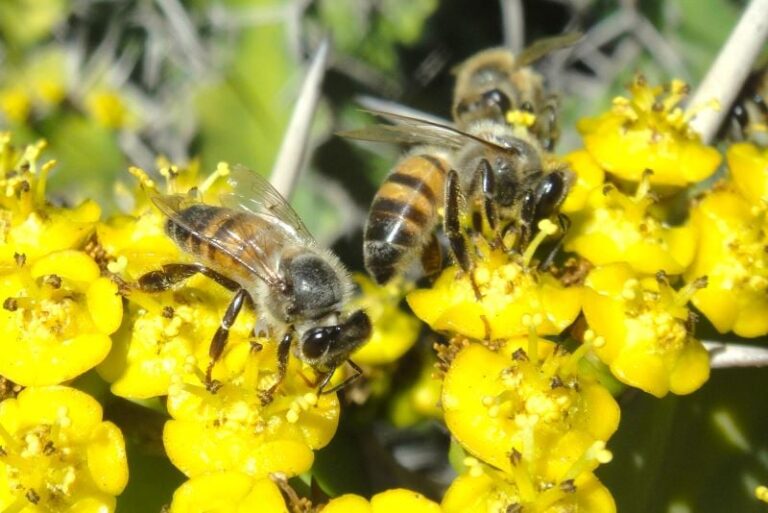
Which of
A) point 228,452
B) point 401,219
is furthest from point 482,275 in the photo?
point 228,452

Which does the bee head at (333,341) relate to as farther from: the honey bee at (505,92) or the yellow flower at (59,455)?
the honey bee at (505,92)

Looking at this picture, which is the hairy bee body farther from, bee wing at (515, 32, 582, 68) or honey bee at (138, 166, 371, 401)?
bee wing at (515, 32, 582, 68)

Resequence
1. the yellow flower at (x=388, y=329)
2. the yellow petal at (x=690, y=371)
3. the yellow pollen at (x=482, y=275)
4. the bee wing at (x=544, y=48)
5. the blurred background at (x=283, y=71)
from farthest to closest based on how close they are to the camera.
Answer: the blurred background at (x=283, y=71)
the bee wing at (x=544, y=48)
the yellow flower at (x=388, y=329)
the yellow pollen at (x=482, y=275)
the yellow petal at (x=690, y=371)

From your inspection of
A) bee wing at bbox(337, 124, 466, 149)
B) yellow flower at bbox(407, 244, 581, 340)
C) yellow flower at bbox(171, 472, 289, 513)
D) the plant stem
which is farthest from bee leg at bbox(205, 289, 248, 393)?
the plant stem

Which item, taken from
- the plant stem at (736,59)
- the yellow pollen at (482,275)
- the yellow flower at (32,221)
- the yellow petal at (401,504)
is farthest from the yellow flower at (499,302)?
the yellow flower at (32,221)

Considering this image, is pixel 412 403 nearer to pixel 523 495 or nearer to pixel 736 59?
pixel 523 495

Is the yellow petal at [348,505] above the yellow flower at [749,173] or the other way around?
the other way around
